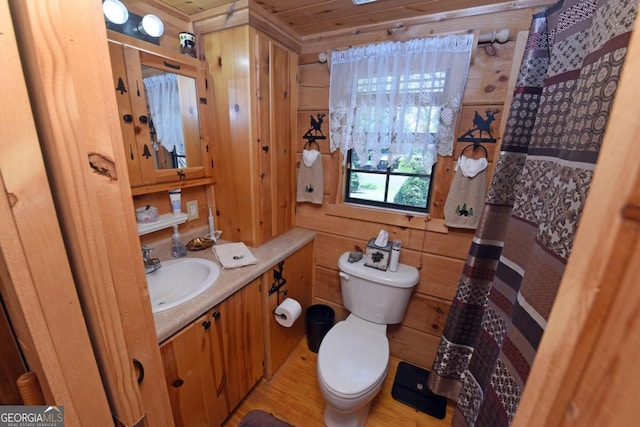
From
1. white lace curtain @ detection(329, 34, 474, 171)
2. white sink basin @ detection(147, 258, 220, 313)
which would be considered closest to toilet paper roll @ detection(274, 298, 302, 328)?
white sink basin @ detection(147, 258, 220, 313)

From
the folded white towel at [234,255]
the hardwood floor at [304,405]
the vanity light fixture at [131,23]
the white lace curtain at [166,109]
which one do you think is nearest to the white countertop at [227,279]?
the folded white towel at [234,255]

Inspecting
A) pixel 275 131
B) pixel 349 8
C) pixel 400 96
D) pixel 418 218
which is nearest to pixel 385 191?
pixel 418 218

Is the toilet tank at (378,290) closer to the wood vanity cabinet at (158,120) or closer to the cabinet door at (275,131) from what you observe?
the cabinet door at (275,131)

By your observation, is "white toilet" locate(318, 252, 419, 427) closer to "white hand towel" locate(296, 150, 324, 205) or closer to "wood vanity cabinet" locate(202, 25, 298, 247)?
"white hand towel" locate(296, 150, 324, 205)

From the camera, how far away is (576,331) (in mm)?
265

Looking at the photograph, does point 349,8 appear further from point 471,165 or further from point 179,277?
point 179,277

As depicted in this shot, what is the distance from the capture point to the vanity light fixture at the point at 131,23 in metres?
0.98

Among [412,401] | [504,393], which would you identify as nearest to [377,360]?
[412,401]

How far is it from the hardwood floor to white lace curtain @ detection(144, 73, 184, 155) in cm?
148

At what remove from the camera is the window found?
4.11 ft

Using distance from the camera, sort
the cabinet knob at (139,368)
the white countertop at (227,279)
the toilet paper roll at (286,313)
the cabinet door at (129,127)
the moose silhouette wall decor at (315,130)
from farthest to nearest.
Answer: the moose silhouette wall decor at (315,130), the toilet paper roll at (286,313), the cabinet door at (129,127), the white countertop at (227,279), the cabinet knob at (139,368)

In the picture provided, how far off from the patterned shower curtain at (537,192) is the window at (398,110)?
354 mm

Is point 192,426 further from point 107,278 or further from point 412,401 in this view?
point 412,401

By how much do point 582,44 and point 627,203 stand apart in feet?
2.51
